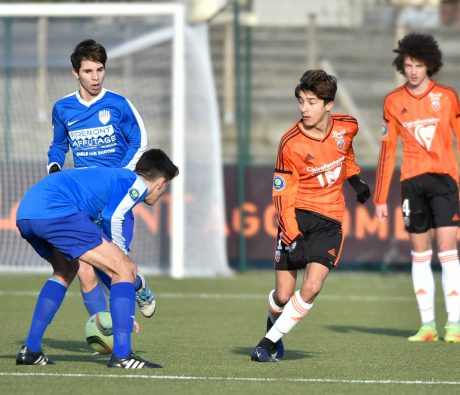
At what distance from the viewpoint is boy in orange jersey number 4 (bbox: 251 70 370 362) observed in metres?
7.09

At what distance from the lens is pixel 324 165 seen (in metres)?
7.21

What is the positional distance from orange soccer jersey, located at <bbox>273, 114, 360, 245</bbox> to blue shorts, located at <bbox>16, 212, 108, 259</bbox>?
4.05 ft

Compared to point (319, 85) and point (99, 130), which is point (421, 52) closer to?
point (319, 85)

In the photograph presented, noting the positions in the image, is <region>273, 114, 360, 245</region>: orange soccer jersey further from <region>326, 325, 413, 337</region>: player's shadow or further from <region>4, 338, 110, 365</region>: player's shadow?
<region>326, 325, 413, 337</region>: player's shadow

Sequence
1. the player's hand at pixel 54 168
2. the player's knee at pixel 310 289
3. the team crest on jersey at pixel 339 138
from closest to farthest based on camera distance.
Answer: the player's knee at pixel 310 289 < the team crest on jersey at pixel 339 138 < the player's hand at pixel 54 168

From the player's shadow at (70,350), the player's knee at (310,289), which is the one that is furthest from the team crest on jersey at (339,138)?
the player's shadow at (70,350)

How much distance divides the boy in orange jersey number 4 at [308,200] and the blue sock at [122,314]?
3.25ft

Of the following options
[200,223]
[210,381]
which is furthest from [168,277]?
[210,381]

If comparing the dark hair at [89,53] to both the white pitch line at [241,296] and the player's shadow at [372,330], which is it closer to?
the player's shadow at [372,330]

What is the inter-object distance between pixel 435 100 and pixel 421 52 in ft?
1.25

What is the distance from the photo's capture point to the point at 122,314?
6445 millimetres

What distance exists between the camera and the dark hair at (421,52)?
8531 mm

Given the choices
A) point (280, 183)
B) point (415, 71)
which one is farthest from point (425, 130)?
point (280, 183)

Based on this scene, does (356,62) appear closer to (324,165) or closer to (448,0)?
(448,0)
